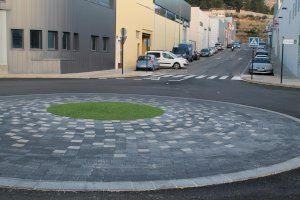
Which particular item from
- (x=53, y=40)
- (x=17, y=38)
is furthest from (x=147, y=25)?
(x=17, y=38)

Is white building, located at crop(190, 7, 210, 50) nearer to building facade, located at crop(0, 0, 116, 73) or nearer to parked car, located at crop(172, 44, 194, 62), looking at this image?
parked car, located at crop(172, 44, 194, 62)

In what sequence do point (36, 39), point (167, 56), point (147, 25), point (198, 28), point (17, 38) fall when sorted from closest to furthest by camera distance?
1. point (17, 38)
2. point (36, 39)
3. point (167, 56)
4. point (147, 25)
5. point (198, 28)

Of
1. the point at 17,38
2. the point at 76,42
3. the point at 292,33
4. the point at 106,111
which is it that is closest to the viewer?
the point at 106,111

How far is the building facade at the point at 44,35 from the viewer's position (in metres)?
31.8

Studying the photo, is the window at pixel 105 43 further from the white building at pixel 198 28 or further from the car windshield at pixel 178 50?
the white building at pixel 198 28

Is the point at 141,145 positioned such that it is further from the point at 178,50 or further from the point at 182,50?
the point at 182,50

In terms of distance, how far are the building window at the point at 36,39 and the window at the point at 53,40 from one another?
29.7 inches

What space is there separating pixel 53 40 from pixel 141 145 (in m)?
26.1

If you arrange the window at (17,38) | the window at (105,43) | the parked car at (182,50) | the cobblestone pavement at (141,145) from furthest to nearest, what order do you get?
the parked car at (182,50) < the window at (105,43) < the window at (17,38) < the cobblestone pavement at (141,145)

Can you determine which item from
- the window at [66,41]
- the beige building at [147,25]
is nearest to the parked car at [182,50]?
the beige building at [147,25]

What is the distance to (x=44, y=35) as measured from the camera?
32.7 m

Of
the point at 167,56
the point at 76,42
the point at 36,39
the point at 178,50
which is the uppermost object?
the point at 36,39

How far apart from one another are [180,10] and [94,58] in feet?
127

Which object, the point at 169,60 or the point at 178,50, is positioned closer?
the point at 169,60
